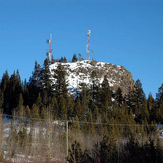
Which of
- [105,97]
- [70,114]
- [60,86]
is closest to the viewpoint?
[70,114]

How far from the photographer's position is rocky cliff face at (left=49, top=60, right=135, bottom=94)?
9819cm

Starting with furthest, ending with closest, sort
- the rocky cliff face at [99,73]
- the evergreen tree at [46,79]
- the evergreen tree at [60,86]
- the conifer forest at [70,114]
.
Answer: the rocky cliff face at [99,73] → the evergreen tree at [46,79] → the evergreen tree at [60,86] → the conifer forest at [70,114]

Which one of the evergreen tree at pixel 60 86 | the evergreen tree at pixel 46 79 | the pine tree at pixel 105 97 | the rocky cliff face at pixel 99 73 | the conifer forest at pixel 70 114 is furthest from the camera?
the rocky cliff face at pixel 99 73

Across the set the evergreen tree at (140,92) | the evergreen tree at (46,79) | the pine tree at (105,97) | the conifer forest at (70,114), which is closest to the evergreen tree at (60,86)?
the conifer forest at (70,114)

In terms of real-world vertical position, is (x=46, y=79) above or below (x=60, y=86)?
above

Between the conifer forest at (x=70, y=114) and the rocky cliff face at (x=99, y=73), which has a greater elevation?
the rocky cliff face at (x=99, y=73)

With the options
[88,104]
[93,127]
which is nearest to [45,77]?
[88,104]

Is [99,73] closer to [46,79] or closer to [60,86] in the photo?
[46,79]

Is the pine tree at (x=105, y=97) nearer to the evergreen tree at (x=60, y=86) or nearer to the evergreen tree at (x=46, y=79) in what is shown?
the evergreen tree at (x=60, y=86)

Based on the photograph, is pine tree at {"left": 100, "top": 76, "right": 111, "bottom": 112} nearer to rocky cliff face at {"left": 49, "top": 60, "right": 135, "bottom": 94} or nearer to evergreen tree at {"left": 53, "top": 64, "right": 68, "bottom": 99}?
evergreen tree at {"left": 53, "top": 64, "right": 68, "bottom": 99}

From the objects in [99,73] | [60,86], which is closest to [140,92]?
[60,86]

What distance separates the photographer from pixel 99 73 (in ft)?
341

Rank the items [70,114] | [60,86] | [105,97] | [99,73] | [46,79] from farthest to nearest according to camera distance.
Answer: [99,73]
[46,79]
[105,97]
[60,86]
[70,114]

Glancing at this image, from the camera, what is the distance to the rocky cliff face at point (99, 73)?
9819 centimetres
